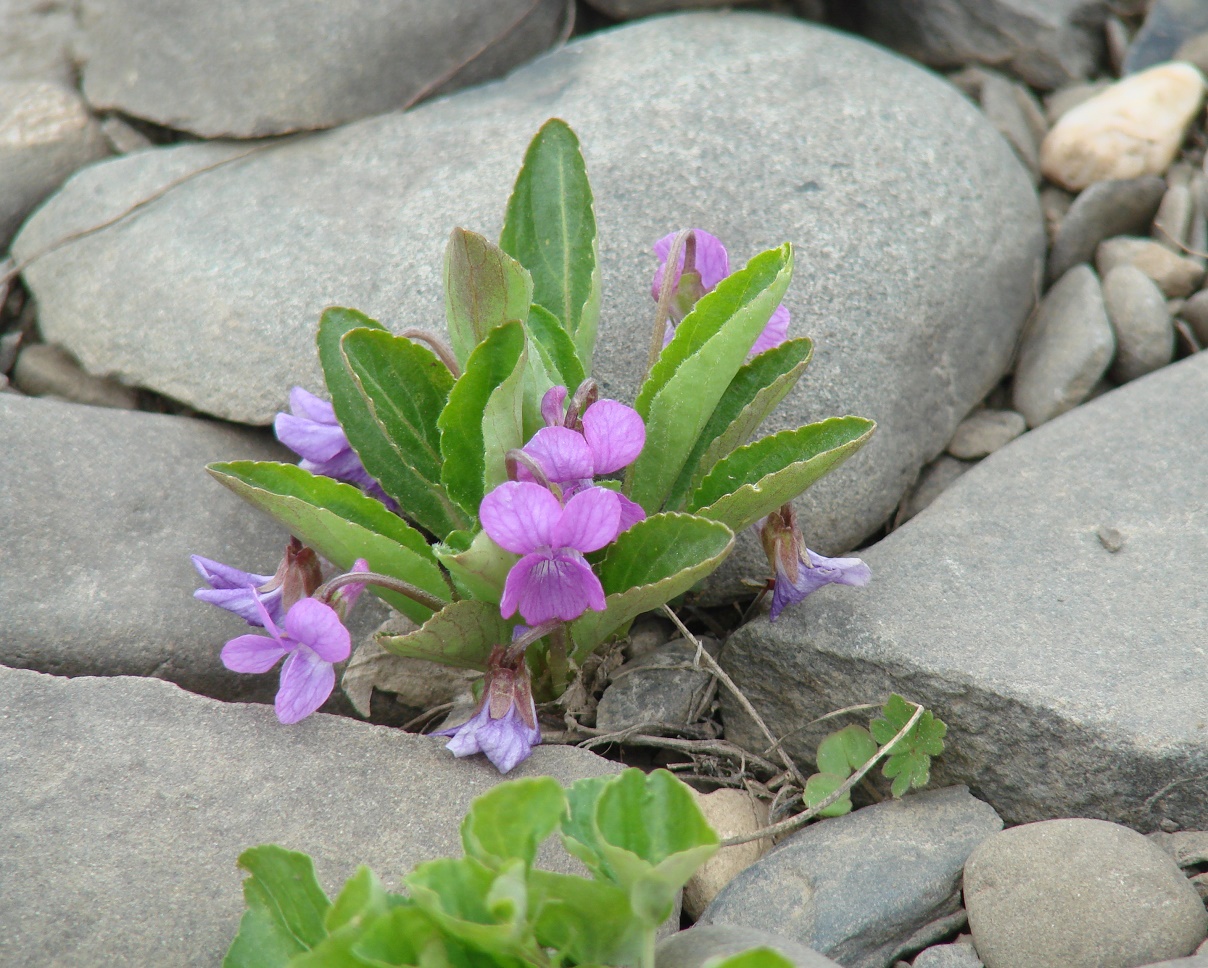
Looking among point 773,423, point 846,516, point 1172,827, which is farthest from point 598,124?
point 1172,827

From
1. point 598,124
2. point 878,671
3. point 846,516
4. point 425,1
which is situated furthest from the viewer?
point 425,1

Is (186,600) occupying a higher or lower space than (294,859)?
lower

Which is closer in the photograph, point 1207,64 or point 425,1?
point 425,1

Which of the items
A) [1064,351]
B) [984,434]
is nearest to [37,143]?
[984,434]

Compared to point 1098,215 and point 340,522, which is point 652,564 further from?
point 1098,215

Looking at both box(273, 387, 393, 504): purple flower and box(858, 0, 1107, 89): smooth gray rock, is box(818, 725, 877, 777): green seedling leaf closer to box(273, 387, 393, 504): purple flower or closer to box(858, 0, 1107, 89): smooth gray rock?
box(273, 387, 393, 504): purple flower

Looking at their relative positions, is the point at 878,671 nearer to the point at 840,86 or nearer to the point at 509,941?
the point at 509,941

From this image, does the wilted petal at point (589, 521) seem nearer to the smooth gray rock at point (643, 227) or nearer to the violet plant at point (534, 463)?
the violet plant at point (534, 463)

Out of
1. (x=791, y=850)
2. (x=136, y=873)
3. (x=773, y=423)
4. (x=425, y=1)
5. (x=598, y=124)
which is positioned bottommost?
(x=791, y=850)
